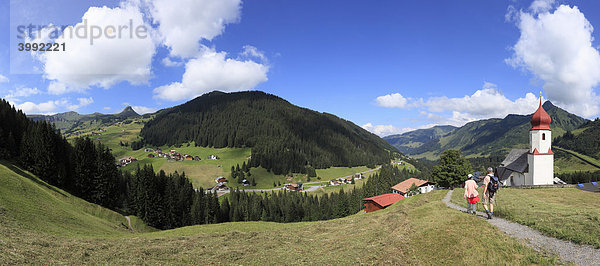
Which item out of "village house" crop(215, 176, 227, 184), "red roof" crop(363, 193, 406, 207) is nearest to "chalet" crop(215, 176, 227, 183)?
"village house" crop(215, 176, 227, 184)

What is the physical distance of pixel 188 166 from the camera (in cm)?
19538

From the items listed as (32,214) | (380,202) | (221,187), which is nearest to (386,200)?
(380,202)

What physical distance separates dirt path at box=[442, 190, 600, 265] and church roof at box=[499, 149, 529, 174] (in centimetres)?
5944

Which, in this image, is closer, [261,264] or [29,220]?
Result: [261,264]

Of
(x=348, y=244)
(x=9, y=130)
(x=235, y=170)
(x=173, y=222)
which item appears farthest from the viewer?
(x=235, y=170)

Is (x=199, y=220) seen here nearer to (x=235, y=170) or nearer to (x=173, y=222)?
(x=173, y=222)

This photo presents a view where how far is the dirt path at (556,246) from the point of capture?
12.3 m

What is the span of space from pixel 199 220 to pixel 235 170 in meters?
115

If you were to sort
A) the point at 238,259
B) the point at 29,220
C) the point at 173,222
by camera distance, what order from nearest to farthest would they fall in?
the point at 238,259 < the point at 29,220 < the point at 173,222

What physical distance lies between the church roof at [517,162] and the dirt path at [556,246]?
59439mm

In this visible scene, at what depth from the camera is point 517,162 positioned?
222 feet

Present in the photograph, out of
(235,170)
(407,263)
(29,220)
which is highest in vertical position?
(407,263)

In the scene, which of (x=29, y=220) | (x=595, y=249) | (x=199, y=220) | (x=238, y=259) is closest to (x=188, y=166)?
(x=199, y=220)

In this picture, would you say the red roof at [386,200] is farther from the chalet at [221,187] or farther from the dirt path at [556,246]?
the chalet at [221,187]
